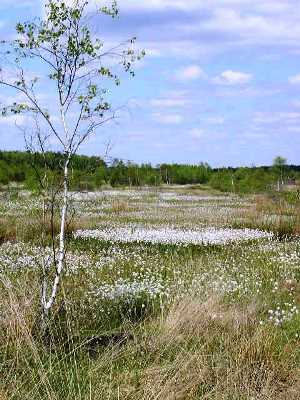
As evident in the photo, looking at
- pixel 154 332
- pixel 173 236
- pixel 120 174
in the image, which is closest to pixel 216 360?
pixel 154 332

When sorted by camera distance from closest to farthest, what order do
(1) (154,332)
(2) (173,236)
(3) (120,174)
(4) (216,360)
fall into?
(4) (216,360), (1) (154,332), (2) (173,236), (3) (120,174)

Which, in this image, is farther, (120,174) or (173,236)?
(120,174)

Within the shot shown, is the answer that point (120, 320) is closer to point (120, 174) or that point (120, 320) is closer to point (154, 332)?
point (154, 332)

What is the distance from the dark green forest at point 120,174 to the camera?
30.1 ft

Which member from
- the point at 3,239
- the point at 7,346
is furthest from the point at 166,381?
the point at 3,239

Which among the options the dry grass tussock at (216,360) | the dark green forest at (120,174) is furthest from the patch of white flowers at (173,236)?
the dry grass tussock at (216,360)

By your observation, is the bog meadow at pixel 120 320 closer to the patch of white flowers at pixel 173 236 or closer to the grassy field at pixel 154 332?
the grassy field at pixel 154 332

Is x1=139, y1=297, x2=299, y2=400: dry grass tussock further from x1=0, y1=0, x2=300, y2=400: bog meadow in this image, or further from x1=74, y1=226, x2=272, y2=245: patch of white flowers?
x1=74, y1=226, x2=272, y2=245: patch of white flowers

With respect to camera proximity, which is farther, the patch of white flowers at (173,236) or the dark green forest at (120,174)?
the patch of white flowers at (173,236)

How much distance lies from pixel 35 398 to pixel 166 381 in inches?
49.4

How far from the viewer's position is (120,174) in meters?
84.6

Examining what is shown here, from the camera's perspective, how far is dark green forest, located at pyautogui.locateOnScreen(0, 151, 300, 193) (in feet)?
30.1

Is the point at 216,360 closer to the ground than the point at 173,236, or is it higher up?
closer to the ground

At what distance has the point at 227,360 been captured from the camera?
7445 mm
